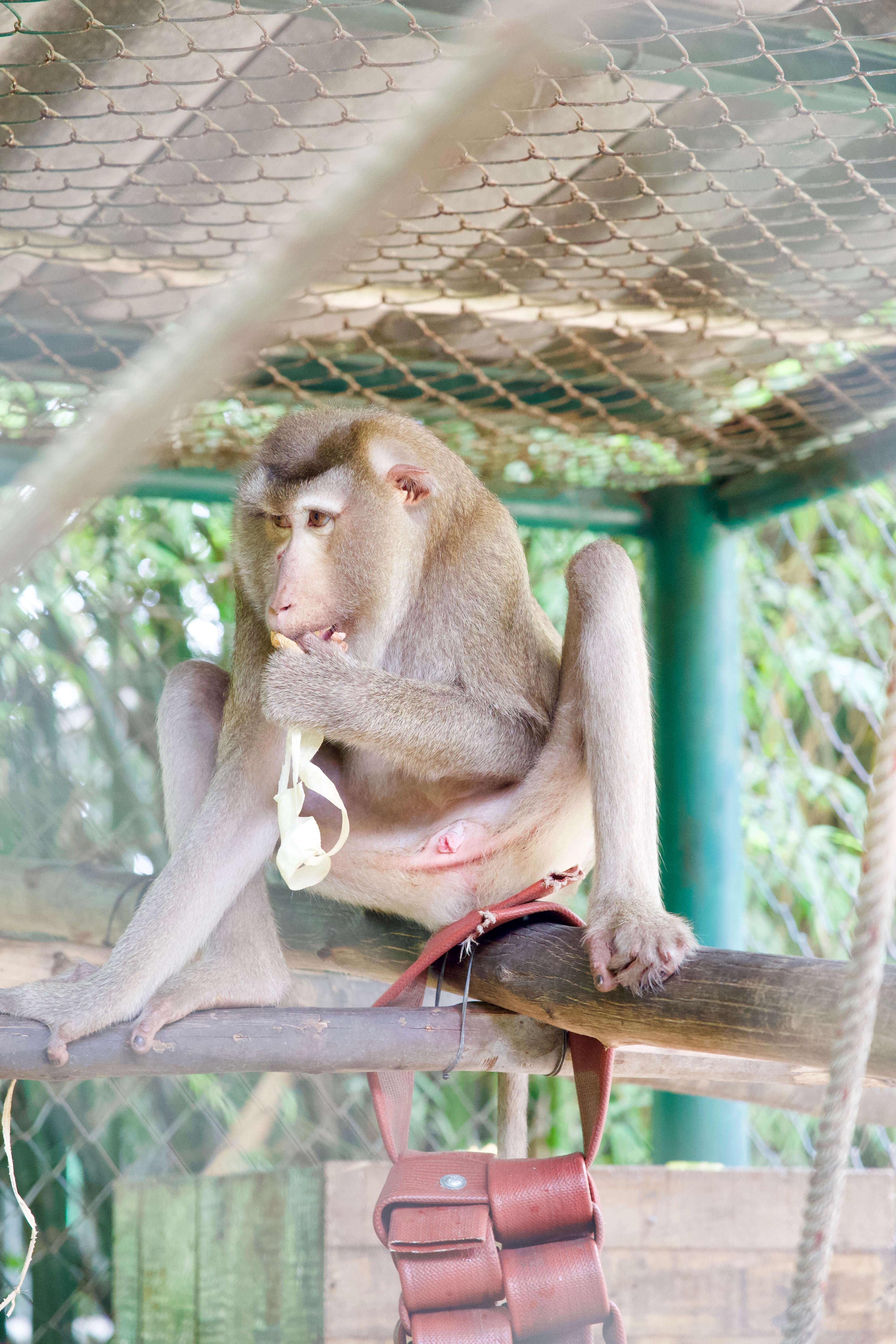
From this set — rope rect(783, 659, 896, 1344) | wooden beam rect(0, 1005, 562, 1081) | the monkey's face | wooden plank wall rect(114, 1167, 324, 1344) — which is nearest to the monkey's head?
the monkey's face

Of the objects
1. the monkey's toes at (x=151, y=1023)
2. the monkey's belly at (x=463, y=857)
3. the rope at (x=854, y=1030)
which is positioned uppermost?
the rope at (x=854, y=1030)

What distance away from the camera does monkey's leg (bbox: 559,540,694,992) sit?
1.80 metres

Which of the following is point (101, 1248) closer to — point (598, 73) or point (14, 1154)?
point (14, 1154)

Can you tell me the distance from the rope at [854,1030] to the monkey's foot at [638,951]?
30.5 inches

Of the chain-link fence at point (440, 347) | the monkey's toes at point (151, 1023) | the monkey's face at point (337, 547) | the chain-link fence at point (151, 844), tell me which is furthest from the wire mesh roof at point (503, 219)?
the monkey's toes at point (151, 1023)

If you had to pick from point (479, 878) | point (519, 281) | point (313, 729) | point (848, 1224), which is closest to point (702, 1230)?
point (848, 1224)

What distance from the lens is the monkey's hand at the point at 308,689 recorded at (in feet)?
7.32

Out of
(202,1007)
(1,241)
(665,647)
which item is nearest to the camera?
(202,1007)

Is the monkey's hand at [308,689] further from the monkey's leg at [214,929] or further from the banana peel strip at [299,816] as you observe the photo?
the monkey's leg at [214,929]

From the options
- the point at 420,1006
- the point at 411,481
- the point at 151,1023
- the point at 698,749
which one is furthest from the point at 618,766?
the point at 698,749

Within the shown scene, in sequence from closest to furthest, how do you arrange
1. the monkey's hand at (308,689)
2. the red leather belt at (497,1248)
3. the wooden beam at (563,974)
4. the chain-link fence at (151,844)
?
1. the wooden beam at (563,974)
2. the red leather belt at (497,1248)
3. the monkey's hand at (308,689)
4. the chain-link fence at (151,844)

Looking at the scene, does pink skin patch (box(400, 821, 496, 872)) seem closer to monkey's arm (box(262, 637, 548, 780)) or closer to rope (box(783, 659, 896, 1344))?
monkey's arm (box(262, 637, 548, 780))

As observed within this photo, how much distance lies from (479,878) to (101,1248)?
2.44 metres

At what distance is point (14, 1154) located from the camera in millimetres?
4055
